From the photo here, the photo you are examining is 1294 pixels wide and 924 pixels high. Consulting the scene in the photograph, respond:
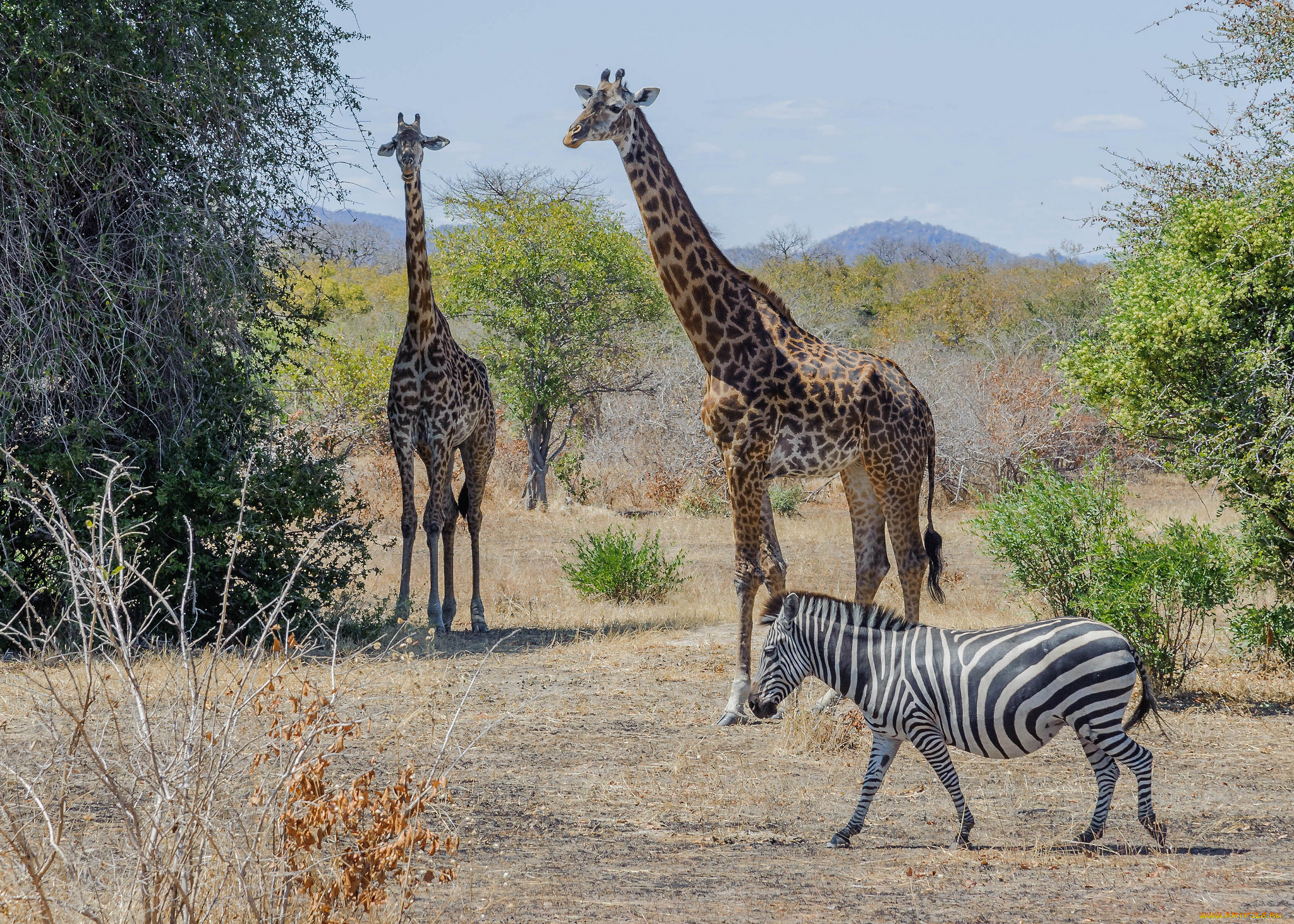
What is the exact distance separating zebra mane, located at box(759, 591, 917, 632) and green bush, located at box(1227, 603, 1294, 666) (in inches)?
176

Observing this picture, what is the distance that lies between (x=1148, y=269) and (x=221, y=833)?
26.5 ft

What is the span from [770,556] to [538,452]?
13380 millimetres

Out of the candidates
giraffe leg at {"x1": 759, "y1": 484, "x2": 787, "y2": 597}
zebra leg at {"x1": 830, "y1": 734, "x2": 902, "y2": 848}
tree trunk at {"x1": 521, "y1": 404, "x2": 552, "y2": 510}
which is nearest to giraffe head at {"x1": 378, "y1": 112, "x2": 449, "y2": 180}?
giraffe leg at {"x1": 759, "y1": 484, "x2": 787, "y2": 597}

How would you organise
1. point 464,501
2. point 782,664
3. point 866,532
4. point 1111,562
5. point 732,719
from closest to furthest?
point 782,664
point 732,719
point 866,532
point 1111,562
point 464,501

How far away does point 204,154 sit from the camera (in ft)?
32.3

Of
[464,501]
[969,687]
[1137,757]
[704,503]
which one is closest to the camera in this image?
[1137,757]

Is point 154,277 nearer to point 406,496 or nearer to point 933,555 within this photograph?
point 406,496

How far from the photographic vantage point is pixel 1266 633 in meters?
9.13

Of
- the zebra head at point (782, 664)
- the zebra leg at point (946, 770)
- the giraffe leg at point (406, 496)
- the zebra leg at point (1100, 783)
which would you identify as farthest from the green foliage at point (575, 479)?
the zebra leg at point (1100, 783)

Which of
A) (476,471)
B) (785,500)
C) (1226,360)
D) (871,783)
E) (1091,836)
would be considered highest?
(1226,360)

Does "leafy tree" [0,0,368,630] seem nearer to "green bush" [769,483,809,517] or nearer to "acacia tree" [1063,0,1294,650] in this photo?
"acacia tree" [1063,0,1294,650]

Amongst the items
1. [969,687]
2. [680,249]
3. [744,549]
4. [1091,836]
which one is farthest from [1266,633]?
[680,249]

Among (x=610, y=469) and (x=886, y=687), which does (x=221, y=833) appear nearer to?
(x=886, y=687)

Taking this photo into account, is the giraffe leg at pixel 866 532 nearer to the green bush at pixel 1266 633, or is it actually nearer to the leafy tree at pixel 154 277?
the green bush at pixel 1266 633
